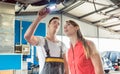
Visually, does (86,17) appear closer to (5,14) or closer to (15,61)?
(5,14)

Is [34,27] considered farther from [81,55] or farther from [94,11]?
[94,11]

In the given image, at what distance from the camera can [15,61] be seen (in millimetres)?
3816

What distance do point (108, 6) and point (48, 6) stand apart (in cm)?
780

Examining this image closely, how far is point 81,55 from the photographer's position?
1564 millimetres

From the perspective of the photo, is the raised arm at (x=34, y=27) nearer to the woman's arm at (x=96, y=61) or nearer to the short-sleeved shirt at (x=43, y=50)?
the short-sleeved shirt at (x=43, y=50)

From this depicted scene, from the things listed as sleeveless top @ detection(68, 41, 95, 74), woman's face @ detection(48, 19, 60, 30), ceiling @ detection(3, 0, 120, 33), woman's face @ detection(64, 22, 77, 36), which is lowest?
sleeveless top @ detection(68, 41, 95, 74)

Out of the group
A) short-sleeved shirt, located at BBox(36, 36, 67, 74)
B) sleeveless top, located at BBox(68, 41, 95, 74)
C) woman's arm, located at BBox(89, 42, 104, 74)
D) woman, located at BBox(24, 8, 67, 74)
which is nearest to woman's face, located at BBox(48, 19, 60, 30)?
woman, located at BBox(24, 8, 67, 74)

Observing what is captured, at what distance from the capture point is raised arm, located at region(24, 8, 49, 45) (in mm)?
1557

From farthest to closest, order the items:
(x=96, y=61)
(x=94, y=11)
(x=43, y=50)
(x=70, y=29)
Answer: (x=94, y=11) → (x=43, y=50) → (x=70, y=29) → (x=96, y=61)

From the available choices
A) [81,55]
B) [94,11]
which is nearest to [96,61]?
[81,55]

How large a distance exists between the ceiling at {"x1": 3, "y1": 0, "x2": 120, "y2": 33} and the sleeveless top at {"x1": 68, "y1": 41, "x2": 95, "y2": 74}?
22.1 feet

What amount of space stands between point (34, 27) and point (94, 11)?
9154 millimetres

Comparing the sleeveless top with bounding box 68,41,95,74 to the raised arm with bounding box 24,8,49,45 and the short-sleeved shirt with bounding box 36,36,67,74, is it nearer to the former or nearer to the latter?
the short-sleeved shirt with bounding box 36,36,67,74

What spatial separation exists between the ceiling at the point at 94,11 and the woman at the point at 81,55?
6.69 meters
